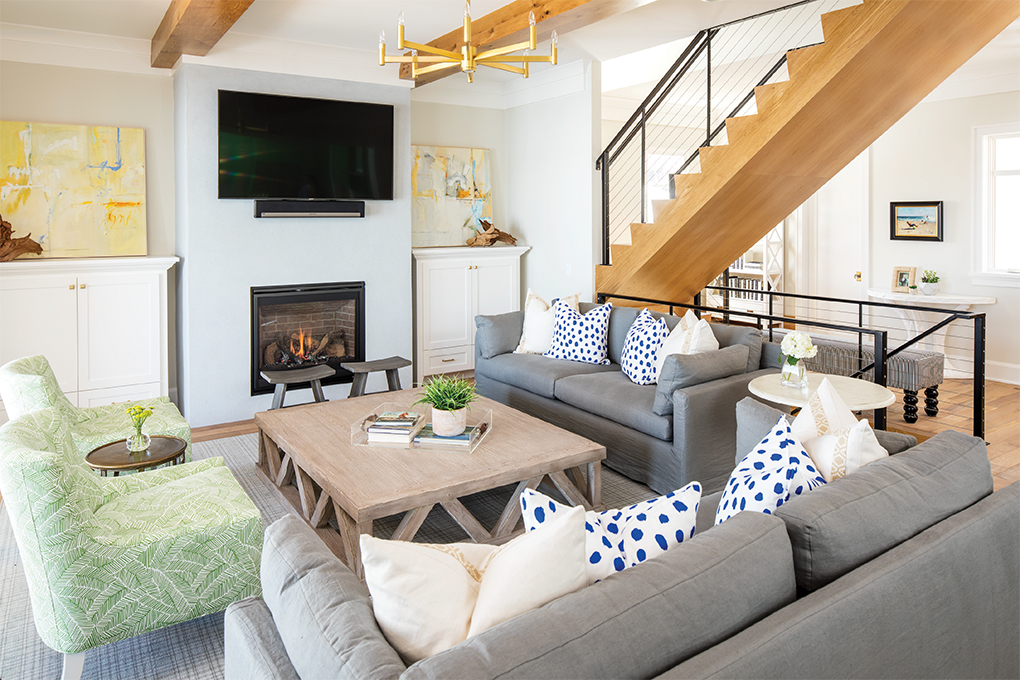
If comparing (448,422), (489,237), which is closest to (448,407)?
Answer: (448,422)

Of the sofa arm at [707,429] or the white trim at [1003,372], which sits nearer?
the sofa arm at [707,429]

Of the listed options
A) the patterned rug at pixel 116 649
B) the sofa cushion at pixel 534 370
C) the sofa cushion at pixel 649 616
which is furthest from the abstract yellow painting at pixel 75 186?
the sofa cushion at pixel 649 616

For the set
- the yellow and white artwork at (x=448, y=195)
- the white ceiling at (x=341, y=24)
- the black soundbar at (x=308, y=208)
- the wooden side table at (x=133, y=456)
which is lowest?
the wooden side table at (x=133, y=456)

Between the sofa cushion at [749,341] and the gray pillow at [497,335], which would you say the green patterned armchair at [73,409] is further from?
the sofa cushion at [749,341]

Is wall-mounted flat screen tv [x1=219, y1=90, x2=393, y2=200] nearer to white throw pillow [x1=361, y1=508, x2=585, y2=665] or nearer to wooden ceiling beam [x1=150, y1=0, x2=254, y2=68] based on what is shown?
wooden ceiling beam [x1=150, y1=0, x2=254, y2=68]

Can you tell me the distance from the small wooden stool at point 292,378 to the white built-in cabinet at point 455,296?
1.43 meters

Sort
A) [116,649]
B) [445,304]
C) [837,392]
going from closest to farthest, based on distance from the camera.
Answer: [116,649], [837,392], [445,304]

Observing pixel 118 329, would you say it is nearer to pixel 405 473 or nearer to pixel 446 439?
pixel 446 439

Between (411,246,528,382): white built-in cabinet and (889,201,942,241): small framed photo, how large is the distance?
3809mm

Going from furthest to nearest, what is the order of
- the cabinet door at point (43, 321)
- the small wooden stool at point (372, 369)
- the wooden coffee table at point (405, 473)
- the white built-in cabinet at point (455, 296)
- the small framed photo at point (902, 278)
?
the small framed photo at point (902, 278), the white built-in cabinet at point (455, 296), the small wooden stool at point (372, 369), the cabinet door at point (43, 321), the wooden coffee table at point (405, 473)

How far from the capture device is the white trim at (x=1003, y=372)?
6422 mm

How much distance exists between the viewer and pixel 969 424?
196 inches

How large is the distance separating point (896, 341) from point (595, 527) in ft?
23.2

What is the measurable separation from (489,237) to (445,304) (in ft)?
2.47
